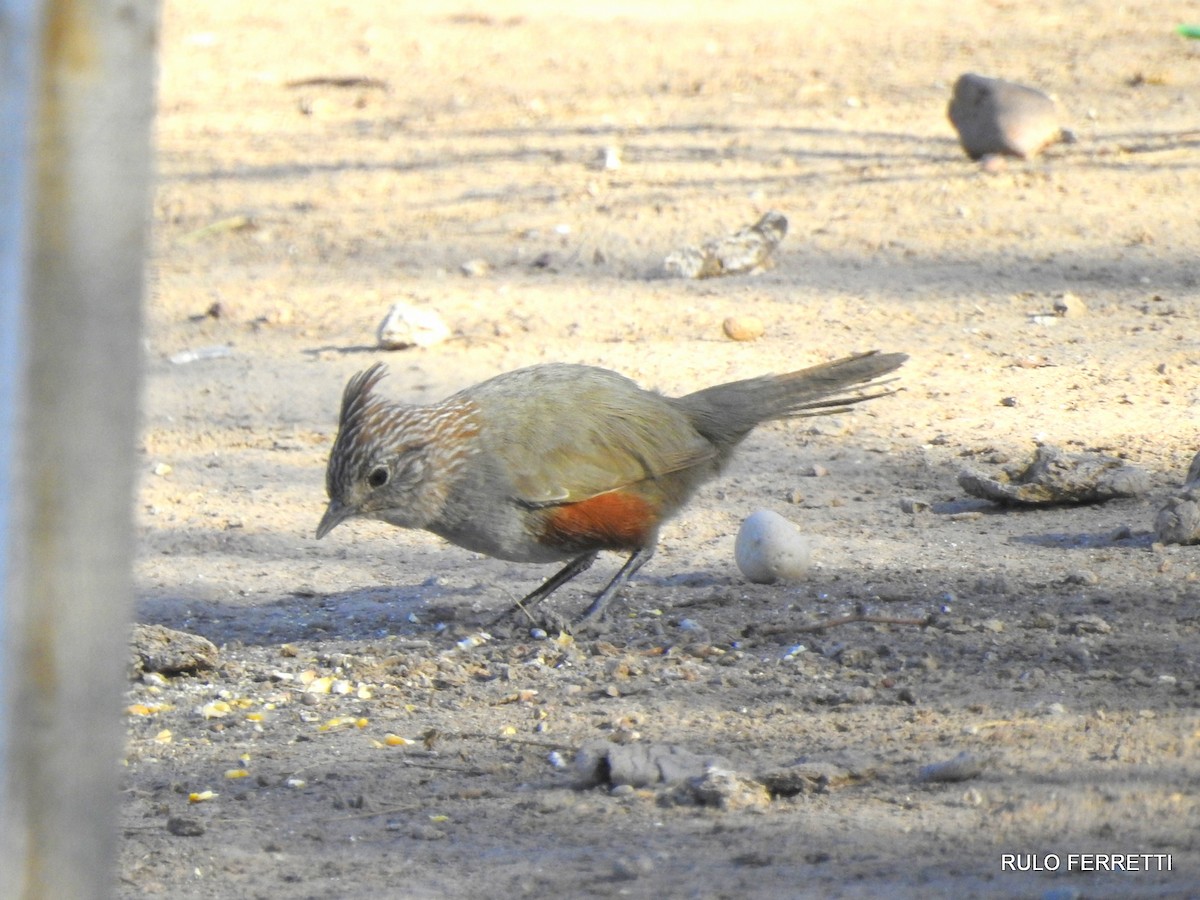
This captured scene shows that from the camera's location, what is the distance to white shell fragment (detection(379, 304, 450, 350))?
848 centimetres

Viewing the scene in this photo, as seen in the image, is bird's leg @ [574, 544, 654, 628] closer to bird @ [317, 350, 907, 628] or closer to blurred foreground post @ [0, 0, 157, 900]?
bird @ [317, 350, 907, 628]

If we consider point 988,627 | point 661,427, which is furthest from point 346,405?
point 988,627

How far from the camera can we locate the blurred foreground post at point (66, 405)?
1519mm

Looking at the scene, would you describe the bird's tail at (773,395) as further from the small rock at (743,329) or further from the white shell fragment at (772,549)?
the small rock at (743,329)

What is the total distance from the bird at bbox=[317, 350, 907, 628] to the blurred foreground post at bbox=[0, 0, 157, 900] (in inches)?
140

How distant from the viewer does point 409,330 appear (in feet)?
27.8

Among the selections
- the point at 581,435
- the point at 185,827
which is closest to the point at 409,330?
the point at 581,435

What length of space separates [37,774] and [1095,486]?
5006mm

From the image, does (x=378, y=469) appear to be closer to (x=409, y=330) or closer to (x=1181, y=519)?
(x=1181, y=519)

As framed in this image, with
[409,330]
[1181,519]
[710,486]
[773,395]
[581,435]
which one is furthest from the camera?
[409,330]

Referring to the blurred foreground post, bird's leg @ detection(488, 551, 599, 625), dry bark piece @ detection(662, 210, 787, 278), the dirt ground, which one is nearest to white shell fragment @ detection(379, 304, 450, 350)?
the dirt ground

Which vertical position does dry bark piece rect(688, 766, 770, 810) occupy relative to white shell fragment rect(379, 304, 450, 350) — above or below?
below

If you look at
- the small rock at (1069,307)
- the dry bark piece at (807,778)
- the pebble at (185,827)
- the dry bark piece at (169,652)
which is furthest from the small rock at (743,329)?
the pebble at (185,827)

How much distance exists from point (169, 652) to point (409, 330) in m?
3.61
